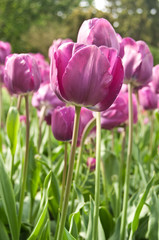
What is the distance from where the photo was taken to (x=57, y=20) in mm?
19438

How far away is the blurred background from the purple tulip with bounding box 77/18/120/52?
394 inches

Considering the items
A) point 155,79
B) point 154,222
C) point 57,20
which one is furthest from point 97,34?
point 57,20

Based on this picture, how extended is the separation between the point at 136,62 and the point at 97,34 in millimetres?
256

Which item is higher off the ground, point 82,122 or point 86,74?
point 86,74

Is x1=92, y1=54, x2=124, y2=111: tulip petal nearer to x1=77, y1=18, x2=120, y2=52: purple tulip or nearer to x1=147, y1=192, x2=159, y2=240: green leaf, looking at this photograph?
x1=77, y1=18, x2=120, y2=52: purple tulip

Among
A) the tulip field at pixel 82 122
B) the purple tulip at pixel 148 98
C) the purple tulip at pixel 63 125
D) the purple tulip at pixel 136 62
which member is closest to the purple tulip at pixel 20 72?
the tulip field at pixel 82 122

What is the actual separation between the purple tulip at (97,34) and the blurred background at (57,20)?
10.0m

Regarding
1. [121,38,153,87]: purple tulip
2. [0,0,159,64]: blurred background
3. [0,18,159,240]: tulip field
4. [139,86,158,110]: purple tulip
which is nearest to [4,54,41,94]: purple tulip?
[0,18,159,240]: tulip field

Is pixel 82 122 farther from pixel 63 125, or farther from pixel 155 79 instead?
pixel 155 79

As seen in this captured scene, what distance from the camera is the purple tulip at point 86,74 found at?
0.49m

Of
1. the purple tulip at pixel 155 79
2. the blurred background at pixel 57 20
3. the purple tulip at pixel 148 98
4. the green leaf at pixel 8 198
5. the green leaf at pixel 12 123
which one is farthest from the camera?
the blurred background at pixel 57 20

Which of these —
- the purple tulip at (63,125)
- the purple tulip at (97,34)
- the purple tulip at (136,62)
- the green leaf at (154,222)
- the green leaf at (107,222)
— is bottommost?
the green leaf at (107,222)

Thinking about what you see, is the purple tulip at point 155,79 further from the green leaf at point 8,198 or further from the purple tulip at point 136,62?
the green leaf at point 8,198

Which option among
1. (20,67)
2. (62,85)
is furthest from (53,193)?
(62,85)
